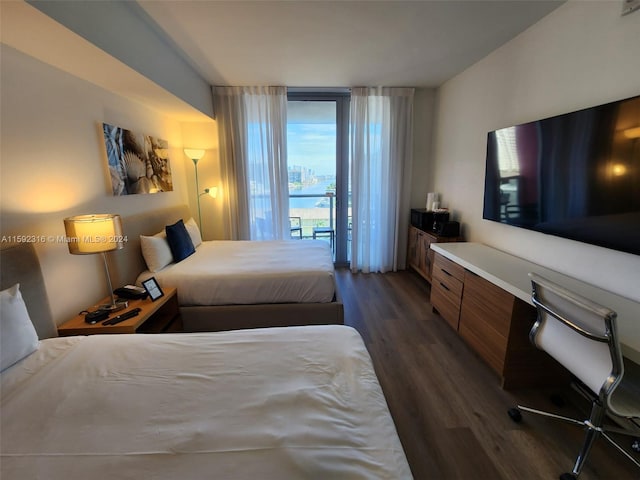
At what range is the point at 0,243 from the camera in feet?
4.62

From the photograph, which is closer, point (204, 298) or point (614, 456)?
point (614, 456)

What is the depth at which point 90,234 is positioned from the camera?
5.64ft

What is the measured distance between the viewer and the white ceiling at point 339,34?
1.99m

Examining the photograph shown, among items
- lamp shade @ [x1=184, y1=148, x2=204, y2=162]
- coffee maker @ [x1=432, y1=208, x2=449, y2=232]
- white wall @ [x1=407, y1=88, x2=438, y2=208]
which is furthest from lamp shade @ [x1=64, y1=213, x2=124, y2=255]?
white wall @ [x1=407, y1=88, x2=438, y2=208]

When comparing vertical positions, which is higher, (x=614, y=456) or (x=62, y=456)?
(x=62, y=456)

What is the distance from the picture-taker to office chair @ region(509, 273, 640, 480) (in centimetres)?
116

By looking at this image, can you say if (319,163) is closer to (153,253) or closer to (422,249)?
(422,249)

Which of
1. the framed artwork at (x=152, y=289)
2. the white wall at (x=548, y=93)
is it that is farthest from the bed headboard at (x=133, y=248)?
the white wall at (x=548, y=93)

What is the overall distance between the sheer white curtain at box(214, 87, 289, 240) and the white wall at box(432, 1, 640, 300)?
2.32 metres

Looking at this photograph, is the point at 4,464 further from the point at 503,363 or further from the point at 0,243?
the point at 503,363

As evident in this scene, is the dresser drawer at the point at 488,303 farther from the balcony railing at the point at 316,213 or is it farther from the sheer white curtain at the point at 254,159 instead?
the sheer white curtain at the point at 254,159

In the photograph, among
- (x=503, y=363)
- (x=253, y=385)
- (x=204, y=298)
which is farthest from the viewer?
(x=204, y=298)

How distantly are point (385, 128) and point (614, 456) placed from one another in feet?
12.2

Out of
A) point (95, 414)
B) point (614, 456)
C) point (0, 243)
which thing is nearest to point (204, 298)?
point (0, 243)
